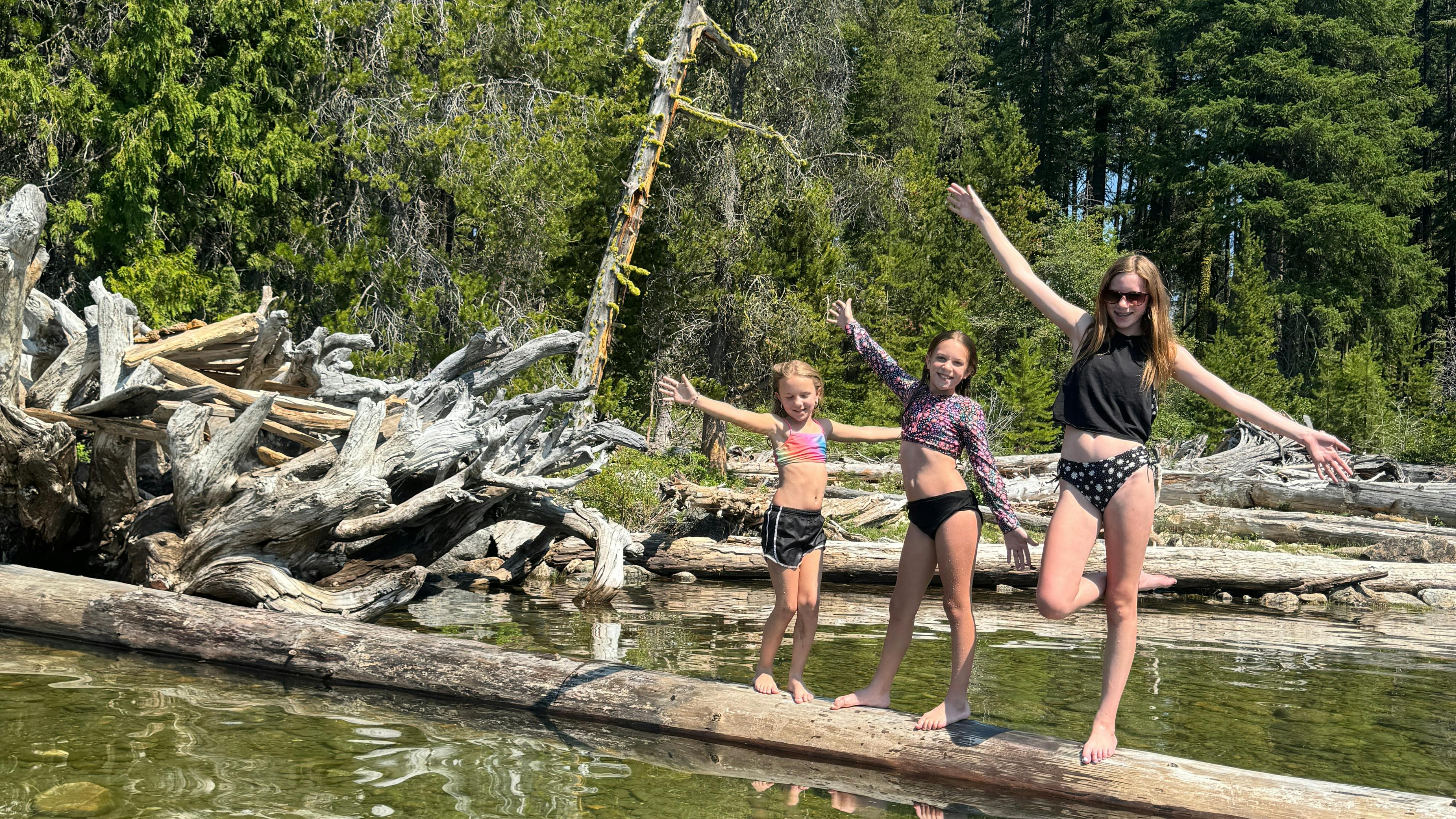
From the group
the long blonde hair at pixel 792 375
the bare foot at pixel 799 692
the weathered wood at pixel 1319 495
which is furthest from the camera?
the weathered wood at pixel 1319 495

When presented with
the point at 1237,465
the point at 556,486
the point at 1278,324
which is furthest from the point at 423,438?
the point at 1278,324

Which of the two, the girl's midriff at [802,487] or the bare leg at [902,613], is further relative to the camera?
the girl's midriff at [802,487]

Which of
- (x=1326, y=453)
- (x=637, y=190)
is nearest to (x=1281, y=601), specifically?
(x=1326, y=453)

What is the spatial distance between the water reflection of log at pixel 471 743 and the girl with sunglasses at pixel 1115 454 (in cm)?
77

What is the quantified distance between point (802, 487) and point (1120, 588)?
176 centimetres

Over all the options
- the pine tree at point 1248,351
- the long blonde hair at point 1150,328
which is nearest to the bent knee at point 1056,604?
the long blonde hair at point 1150,328

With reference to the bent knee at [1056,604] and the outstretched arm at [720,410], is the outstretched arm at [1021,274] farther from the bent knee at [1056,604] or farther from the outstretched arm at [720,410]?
Answer: the outstretched arm at [720,410]

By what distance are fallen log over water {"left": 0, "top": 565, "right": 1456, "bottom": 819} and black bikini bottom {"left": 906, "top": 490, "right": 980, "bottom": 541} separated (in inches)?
36.1

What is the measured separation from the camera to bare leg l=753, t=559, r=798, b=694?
565cm

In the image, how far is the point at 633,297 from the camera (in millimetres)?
19625

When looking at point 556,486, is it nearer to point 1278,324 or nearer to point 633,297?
point 633,297

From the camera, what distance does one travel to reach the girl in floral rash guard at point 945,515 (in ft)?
16.7

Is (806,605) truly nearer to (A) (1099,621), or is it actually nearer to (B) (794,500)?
(B) (794,500)

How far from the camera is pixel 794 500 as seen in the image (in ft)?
19.0
